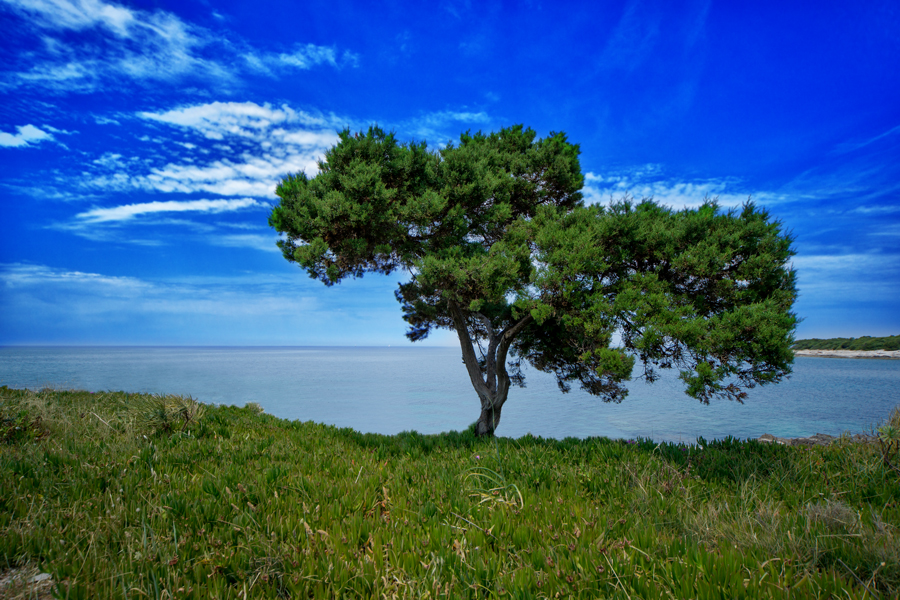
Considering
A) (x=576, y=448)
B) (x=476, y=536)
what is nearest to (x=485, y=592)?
(x=476, y=536)

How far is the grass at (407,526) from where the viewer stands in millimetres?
2854

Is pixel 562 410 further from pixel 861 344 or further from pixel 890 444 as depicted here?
pixel 861 344

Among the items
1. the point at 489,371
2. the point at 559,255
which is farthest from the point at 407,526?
the point at 489,371

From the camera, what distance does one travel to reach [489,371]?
1376 centimetres

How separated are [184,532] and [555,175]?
41.4 ft

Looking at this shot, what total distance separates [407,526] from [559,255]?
7.53 m

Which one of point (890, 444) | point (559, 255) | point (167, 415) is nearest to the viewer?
point (890, 444)

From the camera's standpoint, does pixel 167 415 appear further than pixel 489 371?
No

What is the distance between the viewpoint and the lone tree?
9008 millimetres

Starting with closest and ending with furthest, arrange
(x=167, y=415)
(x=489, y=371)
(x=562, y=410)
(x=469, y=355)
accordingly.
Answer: (x=167, y=415) → (x=489, y=371) → (x=469, y=355) → (x=562, y=410)

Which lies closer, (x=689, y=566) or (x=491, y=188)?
(x=689, y=566)

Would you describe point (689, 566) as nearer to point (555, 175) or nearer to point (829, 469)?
point (829, 469)

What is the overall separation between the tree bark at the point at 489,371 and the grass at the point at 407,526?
6451 mm

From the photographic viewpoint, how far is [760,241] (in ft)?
31.2
